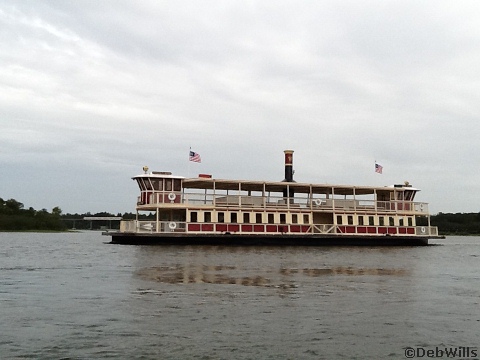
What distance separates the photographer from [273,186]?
43625 mm

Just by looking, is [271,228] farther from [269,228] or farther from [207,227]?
[207,227]

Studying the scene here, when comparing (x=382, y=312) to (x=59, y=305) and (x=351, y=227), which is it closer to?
(x=59, y=305)

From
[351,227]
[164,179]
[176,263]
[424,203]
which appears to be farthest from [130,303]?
[424,203]

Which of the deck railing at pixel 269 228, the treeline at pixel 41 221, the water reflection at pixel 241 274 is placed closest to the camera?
the water reflection at pixel 241 274

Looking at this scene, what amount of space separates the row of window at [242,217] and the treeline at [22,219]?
79.0 metres

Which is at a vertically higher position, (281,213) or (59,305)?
(281,213)

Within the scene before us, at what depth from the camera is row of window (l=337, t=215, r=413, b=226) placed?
145 ft

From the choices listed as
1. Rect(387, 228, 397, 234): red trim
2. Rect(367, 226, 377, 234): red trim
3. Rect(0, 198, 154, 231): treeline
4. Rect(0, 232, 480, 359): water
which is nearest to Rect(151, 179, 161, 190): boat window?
Rect(367, 226, 377, 234): red trim

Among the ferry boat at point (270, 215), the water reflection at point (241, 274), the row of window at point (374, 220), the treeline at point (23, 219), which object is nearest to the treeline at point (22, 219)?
the treeline at point (23, 219)

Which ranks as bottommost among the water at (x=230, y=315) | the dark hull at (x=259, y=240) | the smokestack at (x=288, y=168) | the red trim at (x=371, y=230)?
the water at (x=230, y=315)

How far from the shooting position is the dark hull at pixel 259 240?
38344 mm

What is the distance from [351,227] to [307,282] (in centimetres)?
2683

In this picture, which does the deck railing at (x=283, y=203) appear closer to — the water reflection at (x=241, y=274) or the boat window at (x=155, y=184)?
the boat window at (x=155, y=184)

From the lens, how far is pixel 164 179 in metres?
39.6
